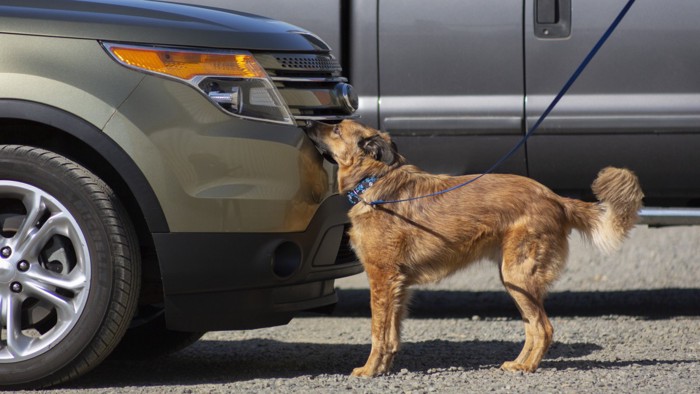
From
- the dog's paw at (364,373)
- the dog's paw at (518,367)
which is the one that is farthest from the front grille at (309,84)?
the dog's paw at (518,367)

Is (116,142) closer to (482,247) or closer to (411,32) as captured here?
(482,247)

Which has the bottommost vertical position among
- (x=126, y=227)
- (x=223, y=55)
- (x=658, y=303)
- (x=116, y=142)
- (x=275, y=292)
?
(x=658, y=303)

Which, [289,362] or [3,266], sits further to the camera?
[289,362]

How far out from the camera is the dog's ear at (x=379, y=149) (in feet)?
16.8

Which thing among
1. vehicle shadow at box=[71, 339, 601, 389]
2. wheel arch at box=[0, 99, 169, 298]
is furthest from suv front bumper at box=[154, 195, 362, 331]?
vehicle shadow at box=[71, 339, 601, 389]

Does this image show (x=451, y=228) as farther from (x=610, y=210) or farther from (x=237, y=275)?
(x=237, y=275)

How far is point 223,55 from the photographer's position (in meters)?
4.64

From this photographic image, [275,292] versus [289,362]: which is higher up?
[275,292]

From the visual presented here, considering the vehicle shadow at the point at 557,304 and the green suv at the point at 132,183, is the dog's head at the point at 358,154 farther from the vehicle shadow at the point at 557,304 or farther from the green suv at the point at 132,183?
the vehicle shadow at the point at 557,304

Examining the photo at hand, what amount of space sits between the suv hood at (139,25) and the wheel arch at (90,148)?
1.01 feet

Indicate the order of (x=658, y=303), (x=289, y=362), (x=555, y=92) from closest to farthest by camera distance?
(x=289, y=362)
(x=555, y=92)
(x=658, y=303)

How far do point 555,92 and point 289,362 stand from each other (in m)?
2.23

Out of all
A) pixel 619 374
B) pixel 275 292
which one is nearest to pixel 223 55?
pixel 275 292

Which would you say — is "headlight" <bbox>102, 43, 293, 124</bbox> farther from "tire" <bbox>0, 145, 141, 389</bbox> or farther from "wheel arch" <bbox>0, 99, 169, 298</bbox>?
"tire" <bbox>0, 145, 141, 389</bbox>
